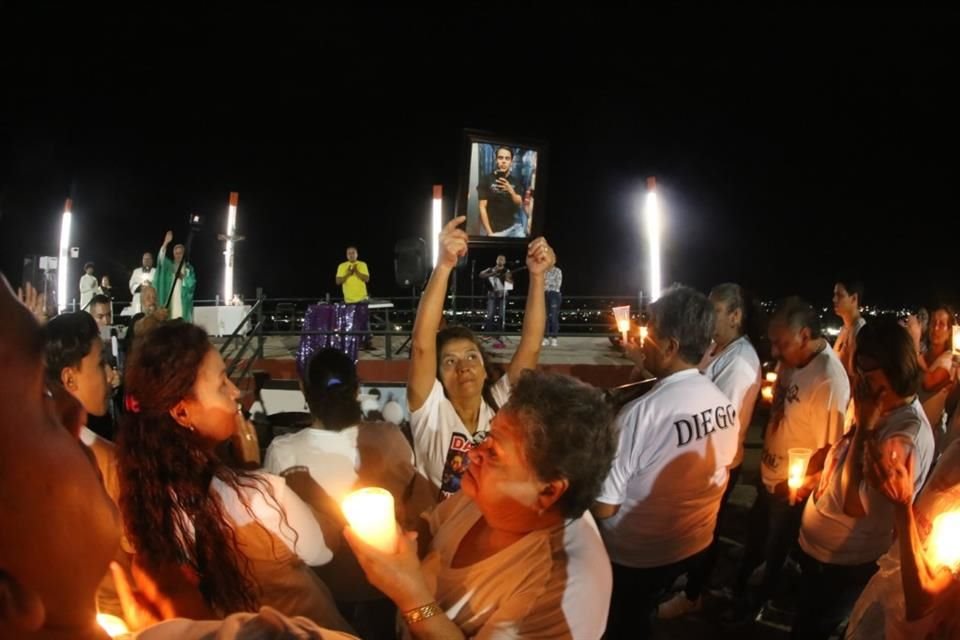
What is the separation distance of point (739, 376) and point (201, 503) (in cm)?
354

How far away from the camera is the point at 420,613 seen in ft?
5.08

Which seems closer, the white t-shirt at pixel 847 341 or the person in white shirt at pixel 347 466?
the person in white shirt at pixel 347 466

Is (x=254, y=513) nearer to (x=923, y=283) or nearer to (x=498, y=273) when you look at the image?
(x=498, y=273)

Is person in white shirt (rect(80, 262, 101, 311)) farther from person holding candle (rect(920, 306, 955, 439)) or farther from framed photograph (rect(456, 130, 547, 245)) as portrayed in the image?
person holding candle (rect(920, 306, 955, 439))

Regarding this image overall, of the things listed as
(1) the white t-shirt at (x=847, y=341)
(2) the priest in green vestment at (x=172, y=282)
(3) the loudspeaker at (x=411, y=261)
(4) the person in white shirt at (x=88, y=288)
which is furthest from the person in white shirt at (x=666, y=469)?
(4) the person in white shirt at (x=88, y=288)

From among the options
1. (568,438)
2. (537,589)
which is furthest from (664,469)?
(537,589)

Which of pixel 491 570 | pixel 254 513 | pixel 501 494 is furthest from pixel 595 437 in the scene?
pixel 254 513

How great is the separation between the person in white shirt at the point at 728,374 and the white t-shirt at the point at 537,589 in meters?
2.63

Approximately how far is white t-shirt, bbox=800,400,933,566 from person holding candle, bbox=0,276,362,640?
2.84 metres

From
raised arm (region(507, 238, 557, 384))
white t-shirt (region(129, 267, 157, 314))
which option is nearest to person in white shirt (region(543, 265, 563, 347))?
white t-shirt (region(129, 267, 157, 314))

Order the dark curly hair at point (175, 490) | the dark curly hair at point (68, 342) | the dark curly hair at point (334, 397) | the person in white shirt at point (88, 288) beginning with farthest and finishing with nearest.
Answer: the person in white shirt at point (88, 288) < the dark curly hair at point (334, 397) < the dark curly hair at point (68, 342) < the dark curly hair at point (175, 490)

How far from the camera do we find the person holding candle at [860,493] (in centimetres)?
261

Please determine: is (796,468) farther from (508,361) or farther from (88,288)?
(88,288)

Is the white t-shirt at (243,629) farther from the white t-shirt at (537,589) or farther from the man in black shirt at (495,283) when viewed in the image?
the man in black shirt at (495,283)
